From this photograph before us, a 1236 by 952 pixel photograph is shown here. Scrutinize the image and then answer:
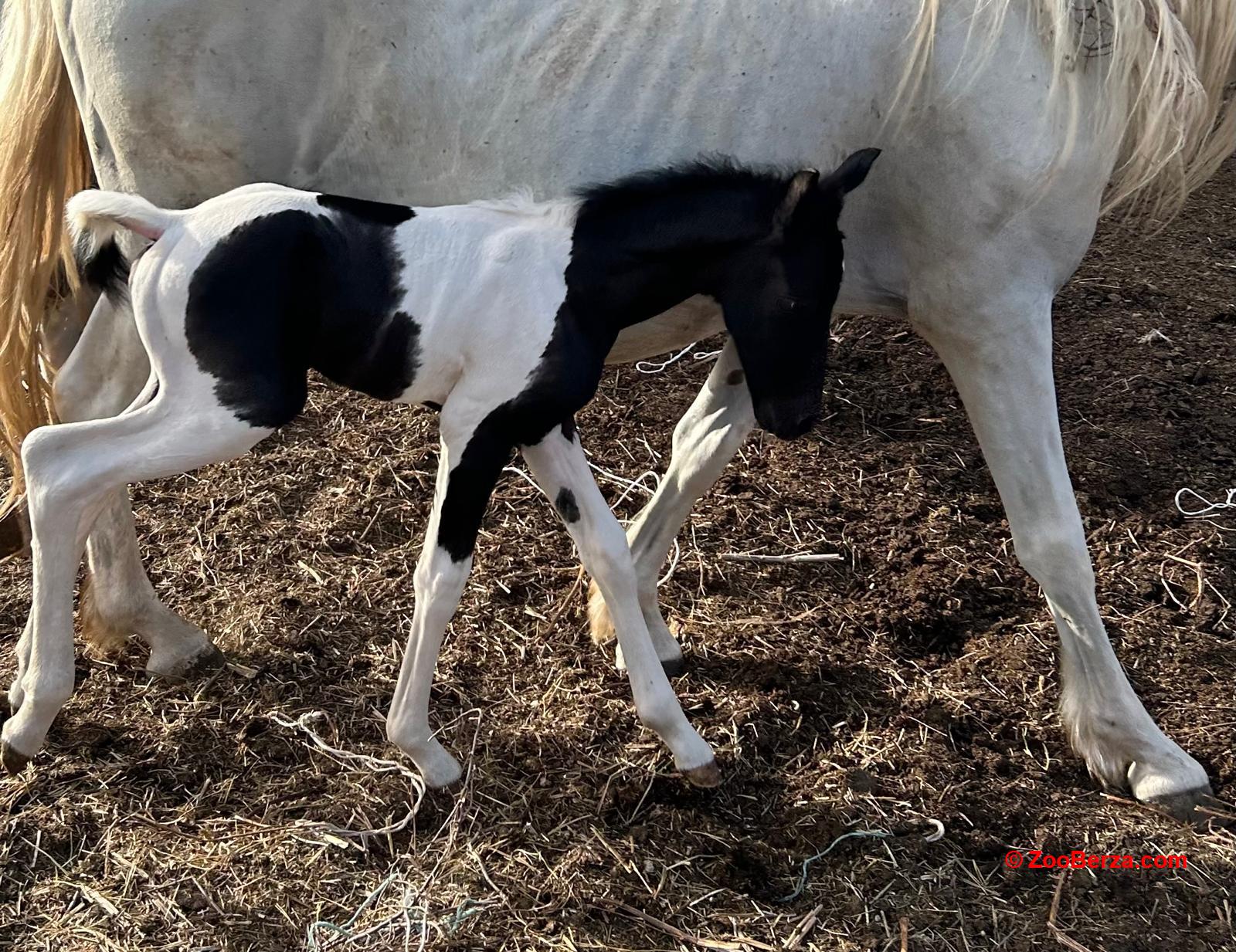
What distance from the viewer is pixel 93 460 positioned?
6.99 feet

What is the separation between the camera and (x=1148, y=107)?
230cm

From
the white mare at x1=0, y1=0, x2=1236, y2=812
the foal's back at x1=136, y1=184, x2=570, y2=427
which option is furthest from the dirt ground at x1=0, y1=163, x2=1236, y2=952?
the foal's back at x1=136, y1=184, x2=570, y2=427

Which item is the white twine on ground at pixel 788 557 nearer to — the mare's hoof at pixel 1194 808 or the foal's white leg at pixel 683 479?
the foal's white leg at pixel 683 479

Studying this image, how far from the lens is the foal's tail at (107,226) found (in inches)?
81.1

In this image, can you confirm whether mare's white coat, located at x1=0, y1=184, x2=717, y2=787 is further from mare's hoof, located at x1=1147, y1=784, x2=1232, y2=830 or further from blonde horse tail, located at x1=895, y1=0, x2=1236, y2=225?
mare's hoof, located at x1=1147, y1=784, x2=1232, y2=830

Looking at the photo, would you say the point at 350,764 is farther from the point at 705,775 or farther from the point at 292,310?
the point at 292,310

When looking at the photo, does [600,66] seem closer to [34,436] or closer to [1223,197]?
[34,436]

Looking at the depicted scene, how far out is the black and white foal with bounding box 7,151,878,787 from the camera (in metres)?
2.06

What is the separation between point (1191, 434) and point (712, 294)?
2416 millimetres

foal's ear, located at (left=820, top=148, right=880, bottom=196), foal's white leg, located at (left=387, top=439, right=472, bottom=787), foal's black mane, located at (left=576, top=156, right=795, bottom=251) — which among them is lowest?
foal's white leg, located at (left=387, top=439, right=472, bottom=787)

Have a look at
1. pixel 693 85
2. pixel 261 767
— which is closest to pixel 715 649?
pixel 261 767

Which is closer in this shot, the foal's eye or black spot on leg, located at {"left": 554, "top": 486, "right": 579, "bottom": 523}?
→ the foal's eye

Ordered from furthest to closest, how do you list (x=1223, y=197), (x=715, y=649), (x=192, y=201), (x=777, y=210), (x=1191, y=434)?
(x=1223, y=197) → (x=1191, y=434) → (x=715, y=649) → (x=192, y=201) → (x=777, y=210)

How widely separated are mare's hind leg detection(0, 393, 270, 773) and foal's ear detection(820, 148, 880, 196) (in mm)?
1121
